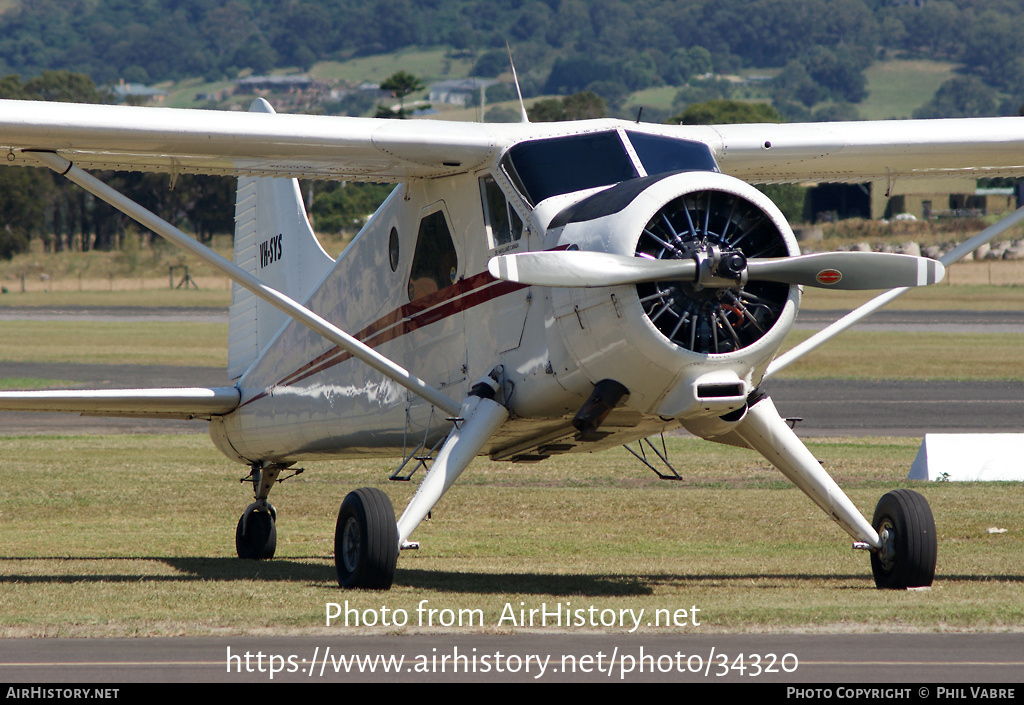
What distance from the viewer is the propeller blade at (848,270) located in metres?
8.75

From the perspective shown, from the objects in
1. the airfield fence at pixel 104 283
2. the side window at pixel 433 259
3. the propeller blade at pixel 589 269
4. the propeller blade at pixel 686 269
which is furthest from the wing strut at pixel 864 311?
the airfield fence at pixel 104 283

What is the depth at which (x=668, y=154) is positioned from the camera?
32.6 ft

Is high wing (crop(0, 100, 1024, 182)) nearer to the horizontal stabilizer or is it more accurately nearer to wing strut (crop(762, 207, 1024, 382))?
wing strut (crop(762, 207, 1024, 382))

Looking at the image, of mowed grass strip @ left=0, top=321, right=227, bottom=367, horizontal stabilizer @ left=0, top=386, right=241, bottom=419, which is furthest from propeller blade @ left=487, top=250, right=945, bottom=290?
mowed grass strip @ left=0, top=321, right=227, bottom=367

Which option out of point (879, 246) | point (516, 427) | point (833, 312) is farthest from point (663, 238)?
point (879, 246)

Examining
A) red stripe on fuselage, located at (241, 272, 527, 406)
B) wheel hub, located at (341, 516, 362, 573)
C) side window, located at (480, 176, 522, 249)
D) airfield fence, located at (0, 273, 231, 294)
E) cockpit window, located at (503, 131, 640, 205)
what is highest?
cockpit window, located at (503, 131, 640, 205)

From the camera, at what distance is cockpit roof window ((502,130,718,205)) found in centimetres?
978

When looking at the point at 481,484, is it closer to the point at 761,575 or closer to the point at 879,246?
the point at 761,575

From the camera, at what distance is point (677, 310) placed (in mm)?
8750

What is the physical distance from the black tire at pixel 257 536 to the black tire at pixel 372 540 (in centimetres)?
373

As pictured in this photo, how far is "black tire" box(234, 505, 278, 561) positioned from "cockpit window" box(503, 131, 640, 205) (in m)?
5.13

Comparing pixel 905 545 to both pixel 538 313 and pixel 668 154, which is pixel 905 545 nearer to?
pixel 538 313

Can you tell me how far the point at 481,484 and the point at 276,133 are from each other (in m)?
9.07

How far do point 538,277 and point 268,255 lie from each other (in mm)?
7098
